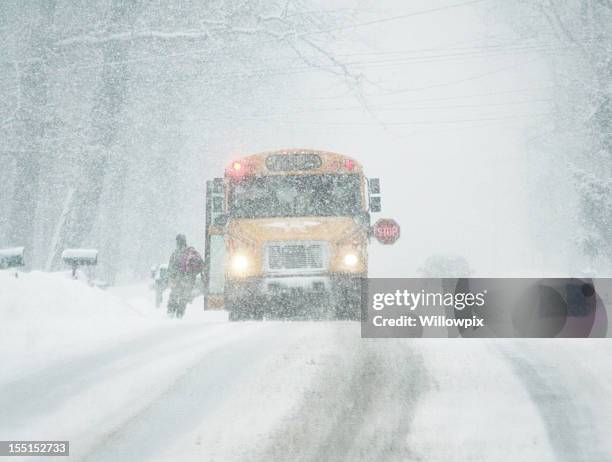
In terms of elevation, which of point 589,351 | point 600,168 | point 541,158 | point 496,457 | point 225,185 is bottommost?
point 496,457

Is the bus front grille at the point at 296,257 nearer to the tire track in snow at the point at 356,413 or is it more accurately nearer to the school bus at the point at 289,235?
the school bus at the point at 289,235

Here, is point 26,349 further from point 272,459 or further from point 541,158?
point 541,158

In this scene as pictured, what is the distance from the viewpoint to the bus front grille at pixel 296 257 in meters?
9.41

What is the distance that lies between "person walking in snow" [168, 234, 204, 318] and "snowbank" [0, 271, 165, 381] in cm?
180

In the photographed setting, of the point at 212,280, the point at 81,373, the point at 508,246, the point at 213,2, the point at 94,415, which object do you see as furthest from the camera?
the point at 508,246

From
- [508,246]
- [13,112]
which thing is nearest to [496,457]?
[13,112]

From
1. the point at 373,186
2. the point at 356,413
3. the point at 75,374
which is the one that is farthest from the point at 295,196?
the point at 356,413

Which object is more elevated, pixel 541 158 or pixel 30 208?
pixel 541 158

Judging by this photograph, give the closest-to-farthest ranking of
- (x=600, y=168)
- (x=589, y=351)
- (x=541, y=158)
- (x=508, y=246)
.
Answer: (x=589, y=351) → (x=600, y=168) → (x=541, y=158) → (x=508, y=246)

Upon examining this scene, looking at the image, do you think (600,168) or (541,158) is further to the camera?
(541,158)

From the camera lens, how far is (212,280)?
10219 millimetres

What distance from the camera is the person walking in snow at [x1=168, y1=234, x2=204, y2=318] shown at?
10680 mm

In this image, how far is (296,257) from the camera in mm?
9438

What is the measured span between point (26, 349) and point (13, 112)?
15.3 meters
